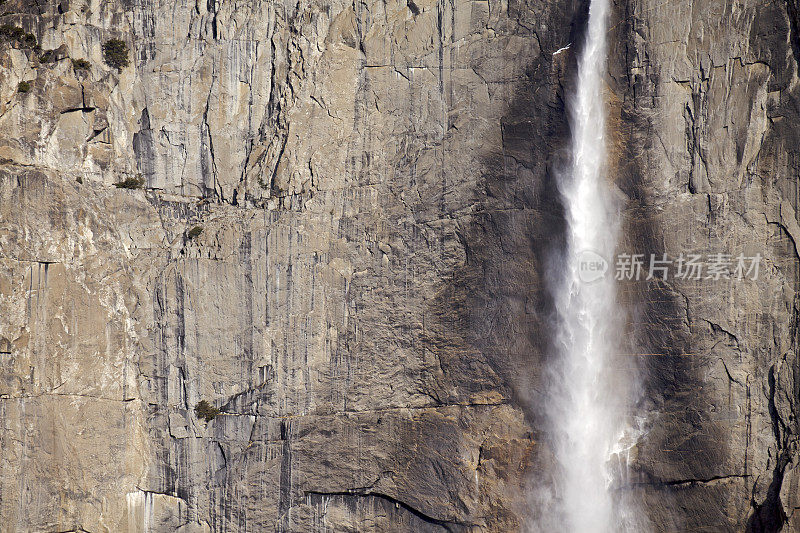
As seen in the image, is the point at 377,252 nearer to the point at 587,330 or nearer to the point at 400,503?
the point at 587,330

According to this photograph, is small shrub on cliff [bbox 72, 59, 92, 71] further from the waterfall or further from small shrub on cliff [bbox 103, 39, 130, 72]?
the waterfall

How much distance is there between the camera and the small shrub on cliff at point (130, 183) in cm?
1777

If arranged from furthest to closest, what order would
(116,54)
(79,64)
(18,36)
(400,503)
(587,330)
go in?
(587,330)
(400,503)
(116,54)
(79,64)
(18,36)

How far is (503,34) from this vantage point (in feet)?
60.5

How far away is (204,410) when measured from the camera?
17812 mm

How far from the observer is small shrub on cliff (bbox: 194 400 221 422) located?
701 inches

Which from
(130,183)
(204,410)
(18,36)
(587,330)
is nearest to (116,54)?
(18,36)

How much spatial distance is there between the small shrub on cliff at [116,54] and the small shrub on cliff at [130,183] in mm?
2904

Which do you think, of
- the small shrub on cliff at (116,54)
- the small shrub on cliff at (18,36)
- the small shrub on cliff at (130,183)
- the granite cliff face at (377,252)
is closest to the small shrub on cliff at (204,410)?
the granite cliff face at (377,252)

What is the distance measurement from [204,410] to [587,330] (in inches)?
418

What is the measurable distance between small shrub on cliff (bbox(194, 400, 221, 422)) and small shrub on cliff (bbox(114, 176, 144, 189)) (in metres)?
5.95

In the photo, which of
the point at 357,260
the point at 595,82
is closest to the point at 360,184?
the point at 357,260

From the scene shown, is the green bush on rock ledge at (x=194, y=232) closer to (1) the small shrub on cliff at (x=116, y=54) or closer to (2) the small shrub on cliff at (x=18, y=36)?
(1) the small shrub on cliff at (x=116, y=54)

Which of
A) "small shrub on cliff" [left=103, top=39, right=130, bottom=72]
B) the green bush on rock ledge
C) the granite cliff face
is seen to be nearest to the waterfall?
the granite cliff face
